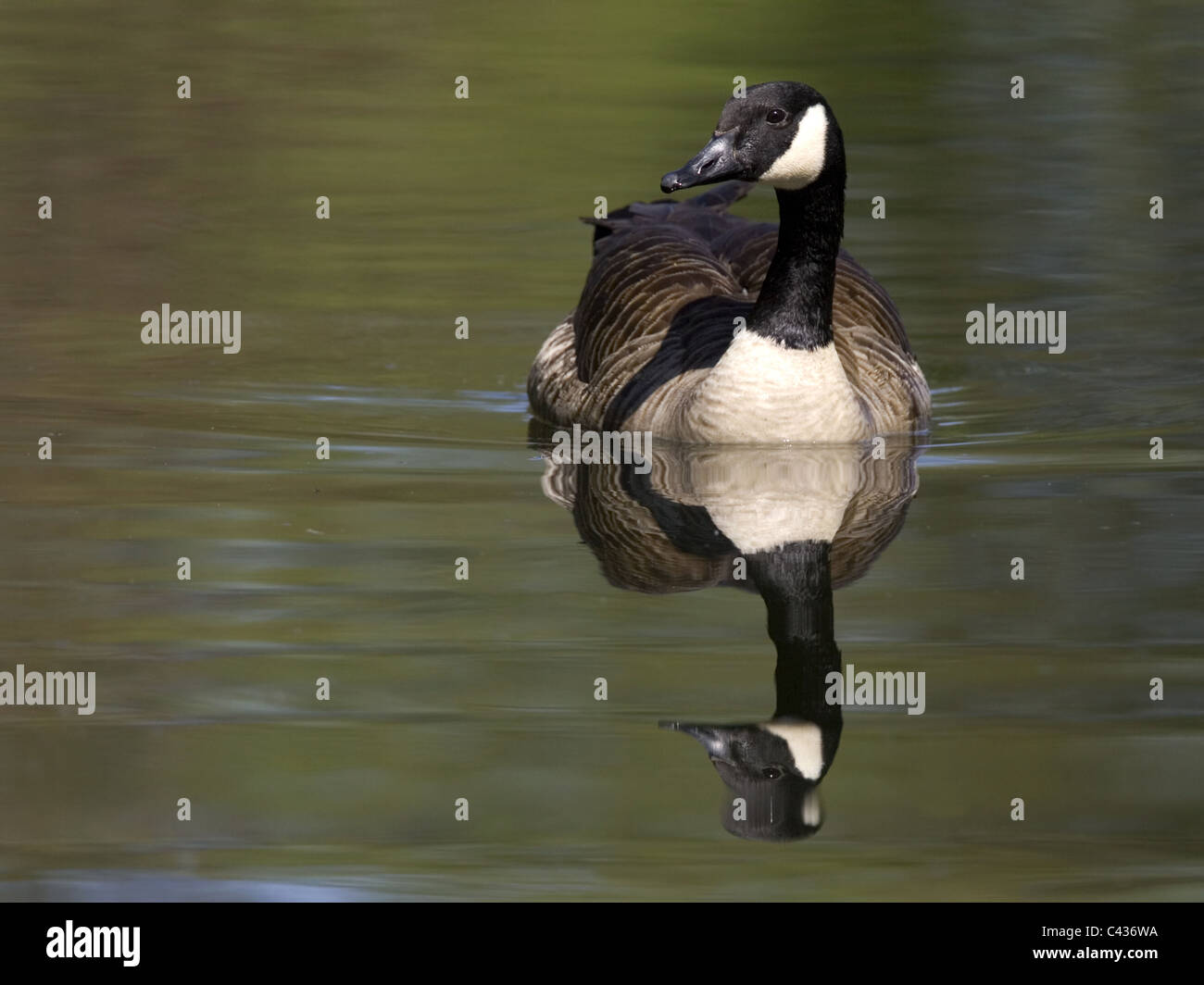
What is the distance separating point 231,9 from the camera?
2647 centimetres

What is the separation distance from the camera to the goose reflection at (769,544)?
7.61 meters

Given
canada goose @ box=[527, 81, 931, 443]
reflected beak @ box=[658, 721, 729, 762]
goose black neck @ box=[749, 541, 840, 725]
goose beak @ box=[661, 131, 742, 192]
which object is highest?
goose beak @ box=[661, 131, 742, 192]

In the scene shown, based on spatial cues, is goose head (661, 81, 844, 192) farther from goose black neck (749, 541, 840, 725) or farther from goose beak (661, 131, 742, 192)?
goose black neck (749, 541, 840, 725)

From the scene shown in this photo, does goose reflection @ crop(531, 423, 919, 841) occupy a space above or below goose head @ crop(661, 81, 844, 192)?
below

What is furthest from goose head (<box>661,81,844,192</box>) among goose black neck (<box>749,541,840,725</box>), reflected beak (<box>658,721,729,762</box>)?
reflected beak (<box>658,721,729,762</box>)

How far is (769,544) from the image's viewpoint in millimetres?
10008

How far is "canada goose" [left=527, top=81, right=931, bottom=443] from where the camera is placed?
37.4ft

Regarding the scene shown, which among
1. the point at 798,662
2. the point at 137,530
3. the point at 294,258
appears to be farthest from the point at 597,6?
the point at 798,662

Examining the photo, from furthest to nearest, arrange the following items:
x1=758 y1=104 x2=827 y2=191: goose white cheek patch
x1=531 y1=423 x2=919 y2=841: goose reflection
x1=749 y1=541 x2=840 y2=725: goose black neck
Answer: x1=758 y1=104 x2=827 y2=191: goose white cheek patch
x1=749 y1=541 x2=840 y2=725: goose black neck
x1=531 y1=423 x2=919 y2=841: goose reflection

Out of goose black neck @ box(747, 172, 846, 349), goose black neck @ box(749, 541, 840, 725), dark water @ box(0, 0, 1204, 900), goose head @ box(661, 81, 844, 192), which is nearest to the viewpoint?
dark water @ box(0, 0, 1204, 900)

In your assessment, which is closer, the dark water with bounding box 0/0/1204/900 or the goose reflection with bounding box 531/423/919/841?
the dark water with bounding box 0/0/1204/900

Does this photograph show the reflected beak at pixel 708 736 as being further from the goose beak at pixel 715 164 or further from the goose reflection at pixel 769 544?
the goose beak at pixel 715 164

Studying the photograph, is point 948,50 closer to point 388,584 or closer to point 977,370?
point 977,370

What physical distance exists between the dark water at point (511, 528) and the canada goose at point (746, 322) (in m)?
0.34
